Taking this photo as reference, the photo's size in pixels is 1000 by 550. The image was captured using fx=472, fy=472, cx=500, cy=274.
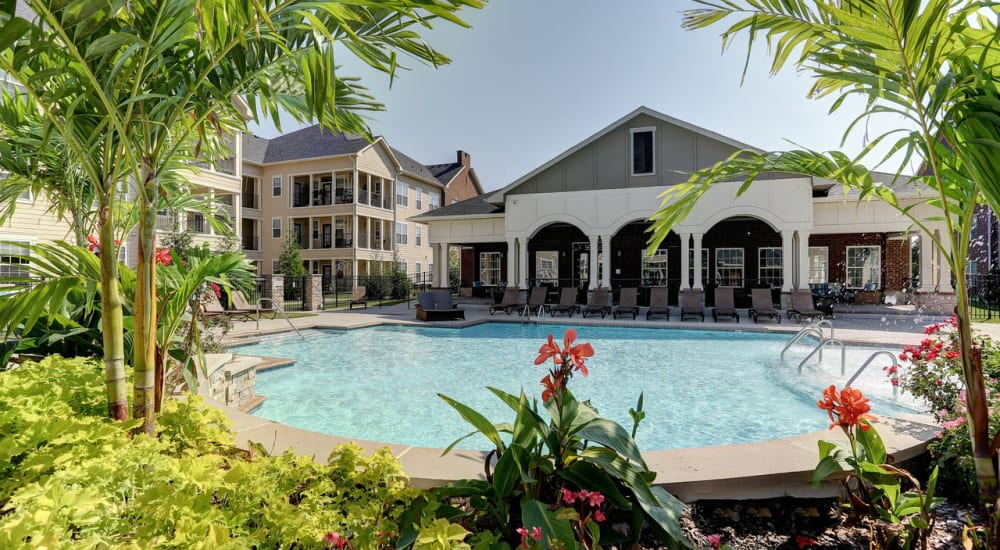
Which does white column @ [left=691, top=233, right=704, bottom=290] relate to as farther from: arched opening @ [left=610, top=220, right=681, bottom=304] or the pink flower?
the pink flower

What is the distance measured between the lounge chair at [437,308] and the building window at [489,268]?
27.9 feet

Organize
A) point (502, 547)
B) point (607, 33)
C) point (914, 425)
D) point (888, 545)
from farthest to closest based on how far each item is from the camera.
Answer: point (607, 33)
point (914, 425)
point (888, 545)
point (502, 547)

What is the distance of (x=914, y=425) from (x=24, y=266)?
214 inches

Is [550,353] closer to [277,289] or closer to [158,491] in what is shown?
[158,491]

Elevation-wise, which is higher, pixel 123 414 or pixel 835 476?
pixel 123 414

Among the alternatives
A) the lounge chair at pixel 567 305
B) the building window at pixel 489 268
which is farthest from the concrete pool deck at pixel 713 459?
the building window at pixel 489 268

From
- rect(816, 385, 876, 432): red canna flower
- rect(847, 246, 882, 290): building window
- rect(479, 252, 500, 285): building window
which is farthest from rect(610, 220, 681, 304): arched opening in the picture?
rect(816, 385, 876, 432): red canna flower

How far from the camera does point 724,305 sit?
14422 mm

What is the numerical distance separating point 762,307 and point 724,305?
1064 mm

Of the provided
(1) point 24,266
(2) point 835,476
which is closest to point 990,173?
(2) point 835,476

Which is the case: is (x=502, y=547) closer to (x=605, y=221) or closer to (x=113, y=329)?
(x=113, y=329)

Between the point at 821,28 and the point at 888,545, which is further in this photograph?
the point at 821,28

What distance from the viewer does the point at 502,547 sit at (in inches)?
67.9

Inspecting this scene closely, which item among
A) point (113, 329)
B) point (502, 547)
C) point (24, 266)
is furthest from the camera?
point (24, 266)
